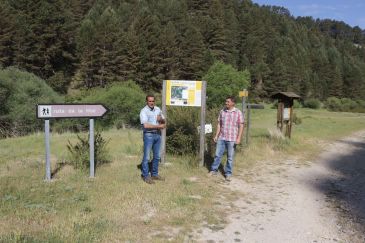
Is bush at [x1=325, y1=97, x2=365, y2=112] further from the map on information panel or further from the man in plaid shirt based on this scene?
the man in plaid shirt

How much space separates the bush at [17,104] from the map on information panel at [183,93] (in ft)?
57.3

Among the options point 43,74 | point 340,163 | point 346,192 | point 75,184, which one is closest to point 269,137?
point 340,163

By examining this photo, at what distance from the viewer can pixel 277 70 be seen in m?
86.7

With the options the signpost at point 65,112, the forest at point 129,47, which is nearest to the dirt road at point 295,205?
the signpost at point 65,112

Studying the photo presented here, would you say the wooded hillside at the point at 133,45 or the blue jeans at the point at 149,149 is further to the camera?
the wooded hillside at the point at 133,45

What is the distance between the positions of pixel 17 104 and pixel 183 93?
20174mm

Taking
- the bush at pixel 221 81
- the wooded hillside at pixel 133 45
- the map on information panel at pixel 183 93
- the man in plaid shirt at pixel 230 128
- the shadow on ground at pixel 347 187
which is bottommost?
the shadow on ground at pixel 347 187

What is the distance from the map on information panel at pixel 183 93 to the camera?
31.5 feet

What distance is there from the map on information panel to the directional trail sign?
2.03 metres

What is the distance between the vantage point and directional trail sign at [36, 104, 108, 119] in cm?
746

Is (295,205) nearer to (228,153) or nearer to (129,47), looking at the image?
(228,153)

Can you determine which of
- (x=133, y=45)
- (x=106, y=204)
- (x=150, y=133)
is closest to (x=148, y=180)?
(x=150, y=133)

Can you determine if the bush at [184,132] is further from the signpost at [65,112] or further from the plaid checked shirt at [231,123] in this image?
the signpost at [65,112]

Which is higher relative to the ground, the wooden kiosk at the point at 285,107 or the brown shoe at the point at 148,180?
the wooden kiosk at the point at 285,107
